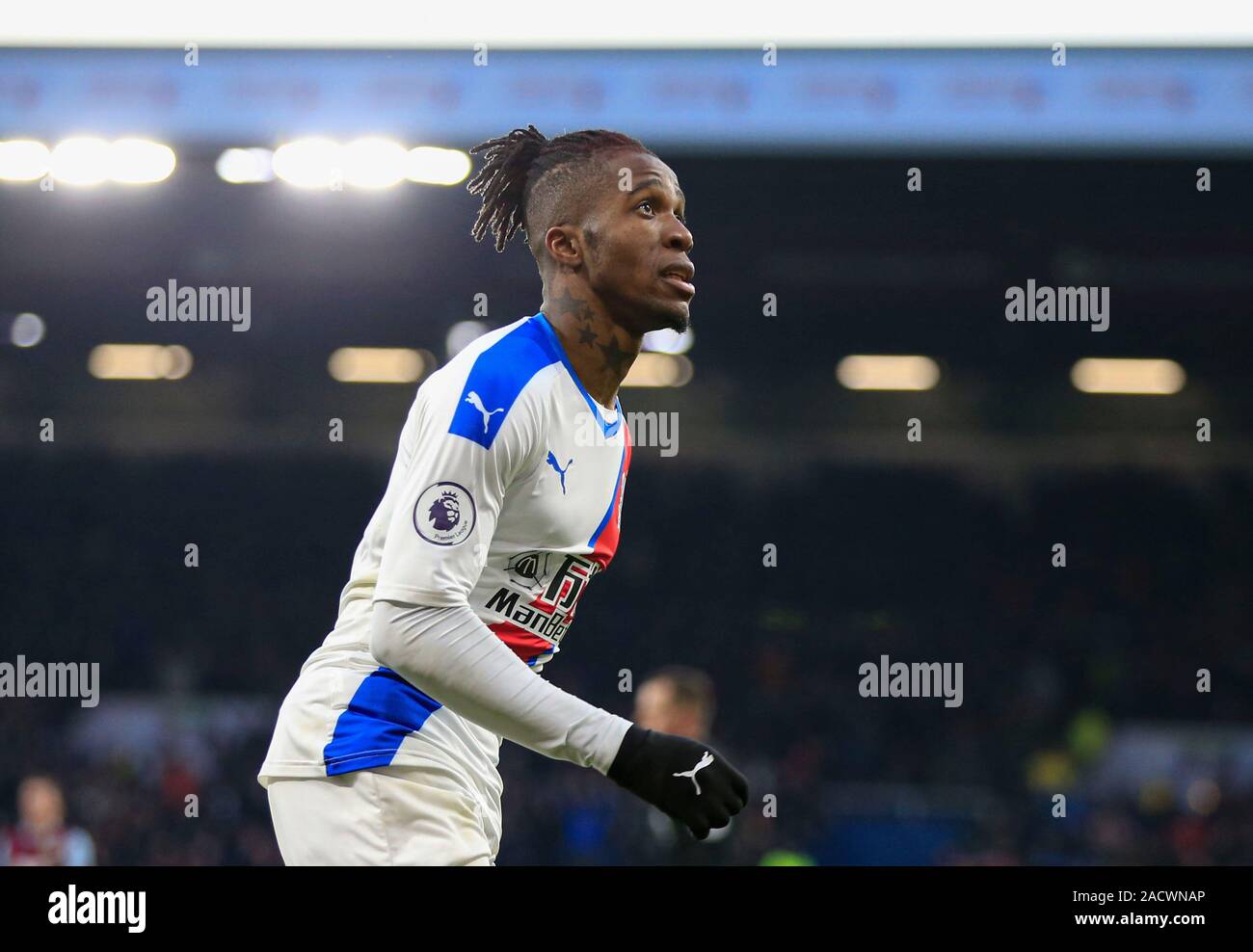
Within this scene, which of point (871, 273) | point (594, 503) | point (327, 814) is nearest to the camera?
point (327, 814)

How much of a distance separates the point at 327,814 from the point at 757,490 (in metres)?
9.36

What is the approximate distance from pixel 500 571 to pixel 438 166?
7934 mm

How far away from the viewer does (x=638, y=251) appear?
2.65m

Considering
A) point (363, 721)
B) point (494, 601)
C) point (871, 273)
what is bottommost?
point (363, 721)

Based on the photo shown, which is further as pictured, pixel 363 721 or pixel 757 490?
pixel 757 490

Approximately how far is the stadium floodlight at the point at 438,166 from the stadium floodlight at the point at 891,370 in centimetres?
347

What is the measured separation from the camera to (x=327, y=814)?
94.9 inches

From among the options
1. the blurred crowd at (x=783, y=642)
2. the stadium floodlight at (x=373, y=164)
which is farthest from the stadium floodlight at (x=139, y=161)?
the blurred crowd at (x=783, y=642)

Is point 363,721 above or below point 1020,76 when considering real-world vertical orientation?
below

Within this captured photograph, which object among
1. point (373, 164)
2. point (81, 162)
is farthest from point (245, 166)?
point (81, 162)

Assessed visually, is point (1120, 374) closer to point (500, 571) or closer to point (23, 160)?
point (23, 160)

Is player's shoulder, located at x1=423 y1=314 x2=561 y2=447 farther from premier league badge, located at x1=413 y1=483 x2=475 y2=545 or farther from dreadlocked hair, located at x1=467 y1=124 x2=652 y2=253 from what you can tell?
dreadlocked hair, located at x1=467 y1=124 x2=652 y2=253
